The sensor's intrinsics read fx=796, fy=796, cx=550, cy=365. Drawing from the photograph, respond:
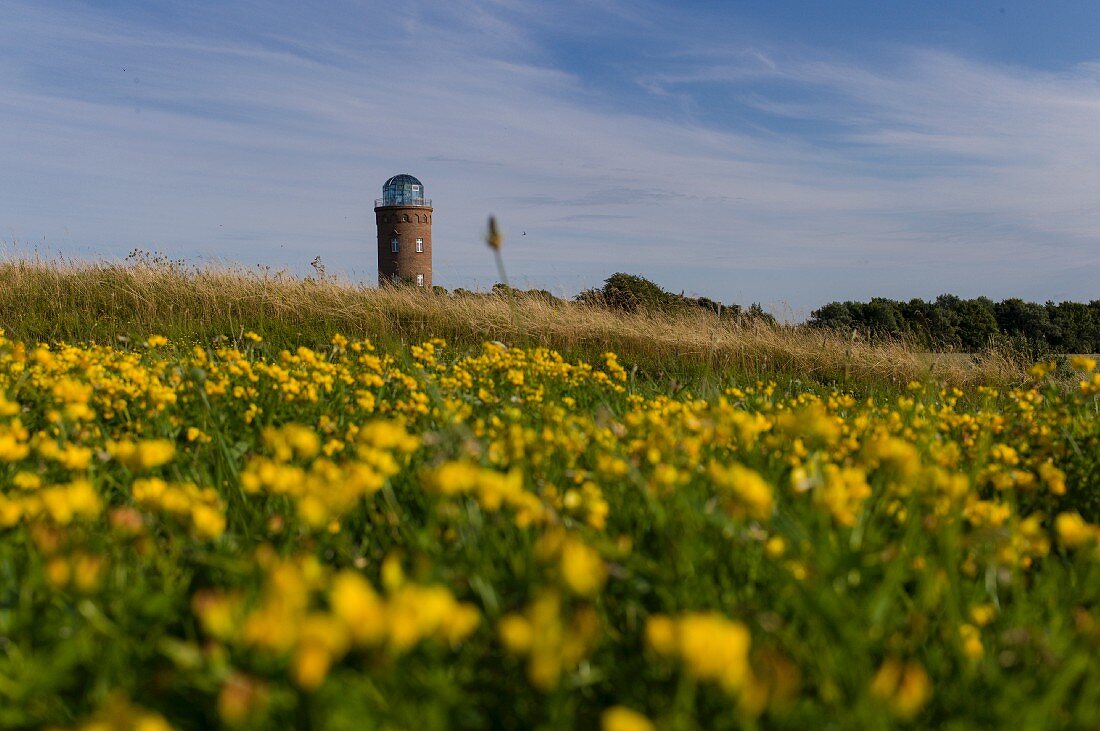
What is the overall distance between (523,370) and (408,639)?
3785mm

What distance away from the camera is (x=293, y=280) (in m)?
12.3

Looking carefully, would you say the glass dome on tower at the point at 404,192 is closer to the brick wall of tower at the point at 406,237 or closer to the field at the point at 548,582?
the brick wall of tower at the point at 406,237

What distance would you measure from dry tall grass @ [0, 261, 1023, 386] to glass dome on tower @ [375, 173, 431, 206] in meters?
44.8

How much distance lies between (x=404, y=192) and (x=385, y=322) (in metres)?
47.8

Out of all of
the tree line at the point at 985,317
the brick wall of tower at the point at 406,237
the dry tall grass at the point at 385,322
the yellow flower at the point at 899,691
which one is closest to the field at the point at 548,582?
the yellow flower at the point at 899,691

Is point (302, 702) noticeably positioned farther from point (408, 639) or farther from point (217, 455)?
point (217, 455)

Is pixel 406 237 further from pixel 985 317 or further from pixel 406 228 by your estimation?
pixel 985 317

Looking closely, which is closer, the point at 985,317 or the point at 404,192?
the point at 985,317

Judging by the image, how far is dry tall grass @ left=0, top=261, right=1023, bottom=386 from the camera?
9.95m

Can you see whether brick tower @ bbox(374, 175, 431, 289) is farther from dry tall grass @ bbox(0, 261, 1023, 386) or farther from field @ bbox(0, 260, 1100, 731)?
field @ bbox(0, 260, 1100, 731)

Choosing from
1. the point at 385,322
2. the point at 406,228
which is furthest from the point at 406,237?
the point at 385,322

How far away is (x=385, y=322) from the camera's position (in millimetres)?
10531

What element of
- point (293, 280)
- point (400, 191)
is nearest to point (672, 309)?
point (293, 280)

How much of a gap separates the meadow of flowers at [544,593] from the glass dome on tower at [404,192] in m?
55.4
